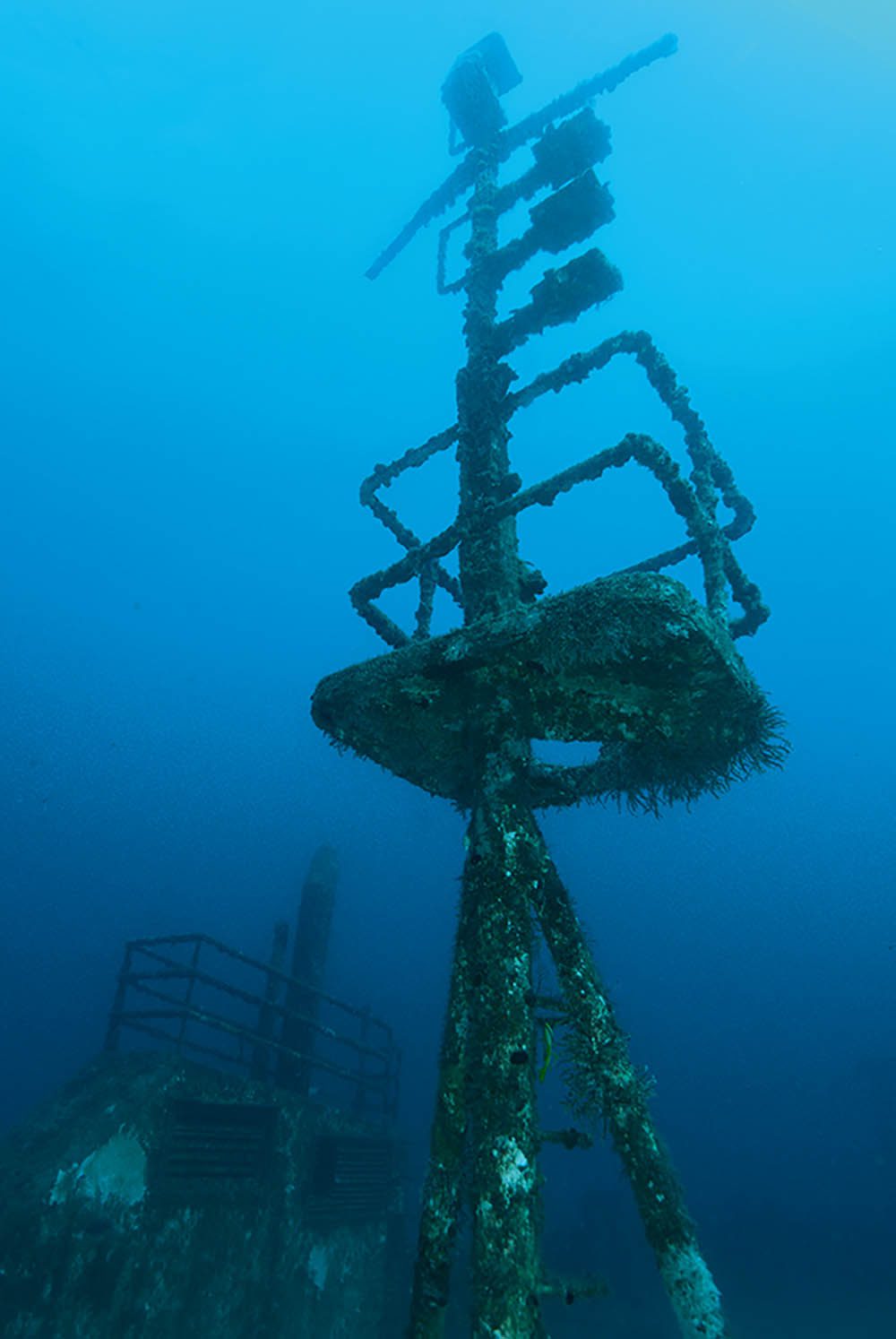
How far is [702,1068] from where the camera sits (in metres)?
57.4

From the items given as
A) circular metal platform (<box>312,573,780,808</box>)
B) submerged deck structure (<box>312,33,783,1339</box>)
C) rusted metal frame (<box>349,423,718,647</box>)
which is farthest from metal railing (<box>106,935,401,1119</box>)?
submerged deck structure (<box>312,33,783,1339</box>)

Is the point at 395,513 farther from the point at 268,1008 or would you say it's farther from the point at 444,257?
the point at 268,1008

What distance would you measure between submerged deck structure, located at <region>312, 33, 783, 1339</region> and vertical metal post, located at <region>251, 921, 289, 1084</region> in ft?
29.6

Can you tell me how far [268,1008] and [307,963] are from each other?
203 inches

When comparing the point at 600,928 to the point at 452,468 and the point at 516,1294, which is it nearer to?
the point at 452,468

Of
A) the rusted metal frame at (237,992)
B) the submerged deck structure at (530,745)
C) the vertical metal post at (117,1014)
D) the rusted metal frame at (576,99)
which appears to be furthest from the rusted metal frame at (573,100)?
the vertical metal post at (117,1014)

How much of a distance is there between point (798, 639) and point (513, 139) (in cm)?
9643

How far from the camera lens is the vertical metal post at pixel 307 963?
1335 centimetres

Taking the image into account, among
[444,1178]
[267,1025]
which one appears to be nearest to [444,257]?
[444,1178]

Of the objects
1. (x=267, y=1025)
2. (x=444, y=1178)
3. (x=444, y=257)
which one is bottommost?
(x=444, y=1178)

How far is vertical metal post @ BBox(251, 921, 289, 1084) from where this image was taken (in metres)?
11.7

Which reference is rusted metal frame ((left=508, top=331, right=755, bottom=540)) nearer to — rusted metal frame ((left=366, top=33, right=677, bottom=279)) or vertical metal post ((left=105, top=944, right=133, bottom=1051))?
rusted metal frame ((left=366, top=33, right=677, bottom=279))

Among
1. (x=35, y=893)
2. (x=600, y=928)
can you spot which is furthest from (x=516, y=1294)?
(x=35, y=893)

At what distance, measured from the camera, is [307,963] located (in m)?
16.3
